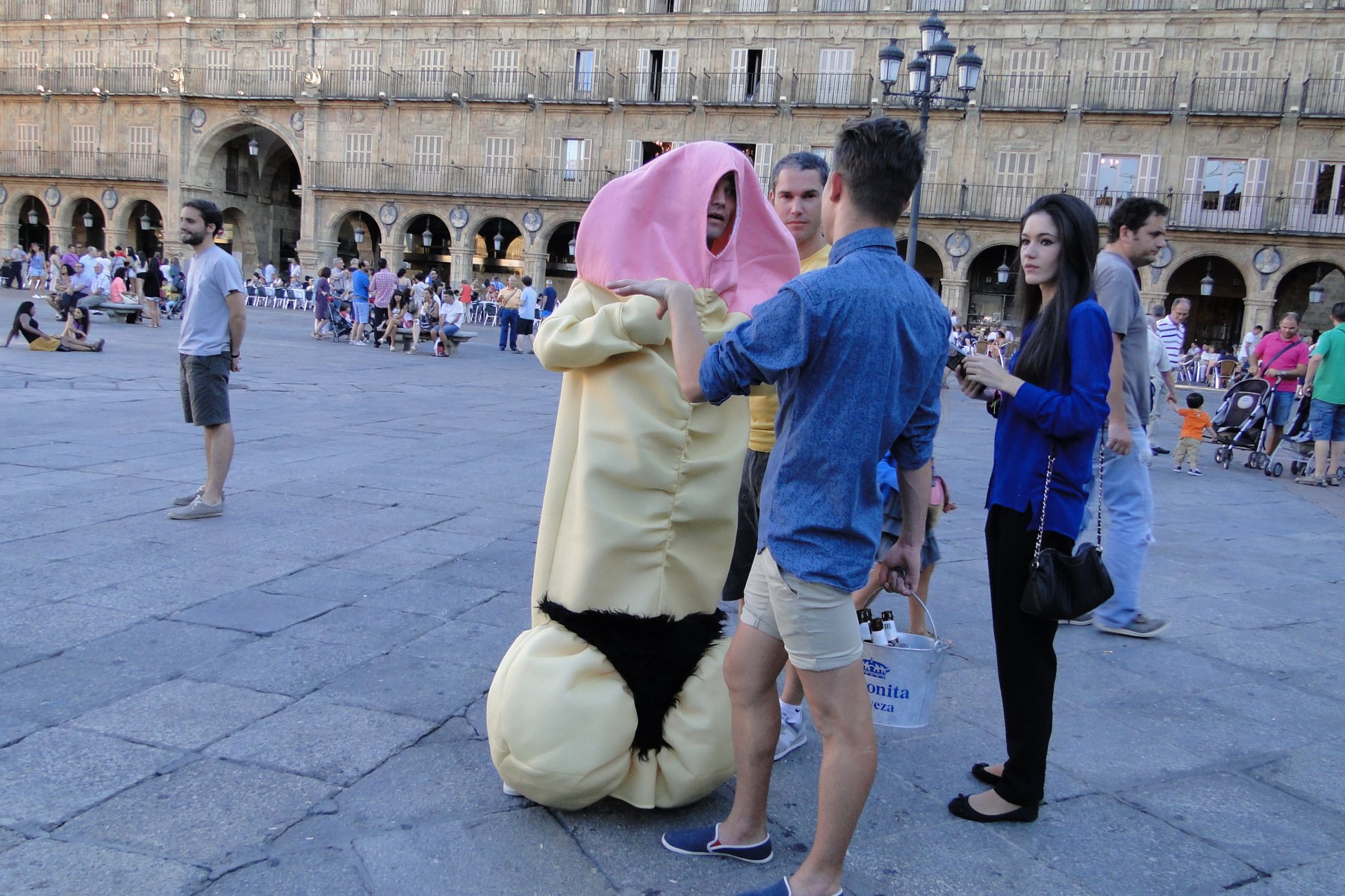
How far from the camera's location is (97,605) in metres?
3.81

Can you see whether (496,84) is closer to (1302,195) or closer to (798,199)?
(1302,195)

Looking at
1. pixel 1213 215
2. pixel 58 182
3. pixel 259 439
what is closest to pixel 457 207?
pixel 58 182

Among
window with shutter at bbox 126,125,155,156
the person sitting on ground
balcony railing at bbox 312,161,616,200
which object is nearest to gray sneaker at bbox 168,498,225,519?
the person sitting on ground

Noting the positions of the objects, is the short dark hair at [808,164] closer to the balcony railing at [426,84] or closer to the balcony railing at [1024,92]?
the balcony railing at [1024,92]

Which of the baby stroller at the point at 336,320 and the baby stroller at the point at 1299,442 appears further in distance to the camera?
the baby stroller at the point at 336,320

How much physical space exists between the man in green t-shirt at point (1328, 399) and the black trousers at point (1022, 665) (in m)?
7.77

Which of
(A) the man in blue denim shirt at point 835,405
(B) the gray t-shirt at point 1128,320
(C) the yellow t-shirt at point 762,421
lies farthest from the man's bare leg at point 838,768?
(B) the gray t-shirt at point 1128,320

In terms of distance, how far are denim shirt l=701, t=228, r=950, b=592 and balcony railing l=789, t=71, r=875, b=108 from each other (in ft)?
87.6

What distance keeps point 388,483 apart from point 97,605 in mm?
2607

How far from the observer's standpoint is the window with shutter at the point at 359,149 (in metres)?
31.2

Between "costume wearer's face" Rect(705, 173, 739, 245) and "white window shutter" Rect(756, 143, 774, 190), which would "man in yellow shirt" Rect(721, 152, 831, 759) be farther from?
"white window shutter" Rect(756, 143, 774, 190)

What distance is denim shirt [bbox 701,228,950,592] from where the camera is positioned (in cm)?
196

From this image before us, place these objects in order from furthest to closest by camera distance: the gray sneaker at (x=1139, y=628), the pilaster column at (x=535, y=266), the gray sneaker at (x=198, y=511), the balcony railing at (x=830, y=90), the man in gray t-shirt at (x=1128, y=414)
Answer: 1. the pilaster column at (x=535, y=266)
2. the balcony railing at (x=830, y=90)
3. the gray sneaker at (x=198, y=511)
4. the gray sneaker at (x=1139, y=628)
5. the man in gray t-shirt at (x=1128, y=414)

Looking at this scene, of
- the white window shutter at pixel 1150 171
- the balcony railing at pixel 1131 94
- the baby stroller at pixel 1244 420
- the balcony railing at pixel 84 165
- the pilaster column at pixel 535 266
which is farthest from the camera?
the balcony railing at pixel 84 165
